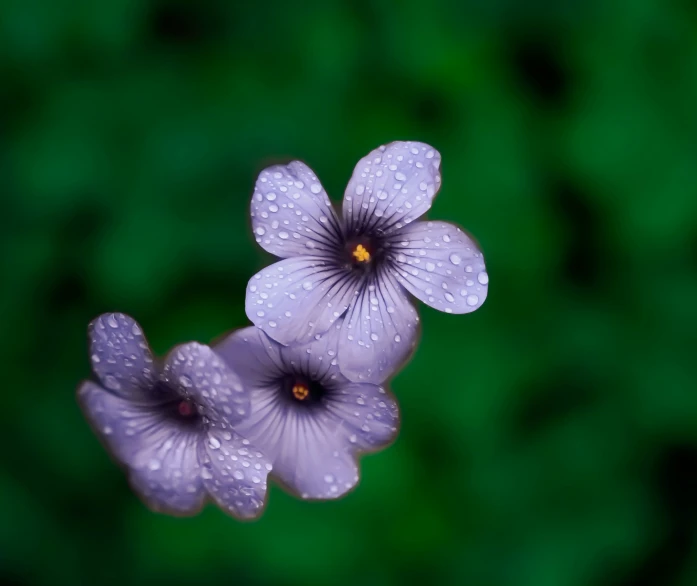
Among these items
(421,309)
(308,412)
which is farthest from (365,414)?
(421,309)

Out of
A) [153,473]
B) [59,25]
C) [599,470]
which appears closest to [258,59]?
[59,25]

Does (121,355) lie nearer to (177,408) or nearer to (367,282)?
(177,408)

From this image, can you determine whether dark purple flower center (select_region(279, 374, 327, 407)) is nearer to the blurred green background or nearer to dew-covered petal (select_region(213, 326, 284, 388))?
dew-covered petal (select_region(213, 326, 284, 388))

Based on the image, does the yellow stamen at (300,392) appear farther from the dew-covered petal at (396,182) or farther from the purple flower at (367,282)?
the dew-covered petal at (396,182)

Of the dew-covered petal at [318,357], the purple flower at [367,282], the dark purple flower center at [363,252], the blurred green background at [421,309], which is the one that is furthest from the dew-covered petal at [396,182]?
the blurred green background at [421,309]

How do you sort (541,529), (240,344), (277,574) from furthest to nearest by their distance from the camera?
(541,529), (277,574), (240,344)

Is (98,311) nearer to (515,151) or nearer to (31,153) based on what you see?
(31,153)
